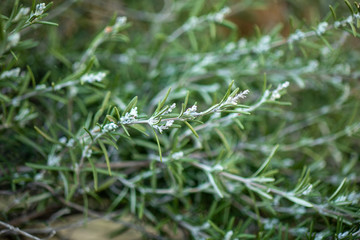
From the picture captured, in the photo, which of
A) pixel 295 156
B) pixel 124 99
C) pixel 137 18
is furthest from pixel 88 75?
pixel 295 156

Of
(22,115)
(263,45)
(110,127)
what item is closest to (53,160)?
(22,115)

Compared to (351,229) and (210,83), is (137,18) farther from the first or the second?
(351,229)

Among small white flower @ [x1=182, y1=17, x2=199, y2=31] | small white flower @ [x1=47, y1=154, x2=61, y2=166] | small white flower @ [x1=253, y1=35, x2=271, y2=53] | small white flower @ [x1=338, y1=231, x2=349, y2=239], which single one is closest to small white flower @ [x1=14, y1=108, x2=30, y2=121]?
small white flower @ [x1=47, y1=154, x2=61, y2=166]

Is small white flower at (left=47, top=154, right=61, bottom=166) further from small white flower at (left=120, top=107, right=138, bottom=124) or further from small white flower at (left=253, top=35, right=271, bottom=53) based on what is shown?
small white flower at (left=253, top=35, right=271, bottom=53)

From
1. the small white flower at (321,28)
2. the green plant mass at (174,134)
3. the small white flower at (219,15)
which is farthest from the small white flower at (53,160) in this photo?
the small white flower at (321,28)

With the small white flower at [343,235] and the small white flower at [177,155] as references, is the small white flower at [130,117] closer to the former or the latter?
the small white flower at [177,155]

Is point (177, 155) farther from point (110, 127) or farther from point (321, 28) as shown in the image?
point (321, 28)

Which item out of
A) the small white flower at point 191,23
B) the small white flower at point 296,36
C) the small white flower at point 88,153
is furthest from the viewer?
the small white flower at point 191,23

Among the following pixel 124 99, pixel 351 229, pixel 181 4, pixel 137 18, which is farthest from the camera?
pixel 137 18
